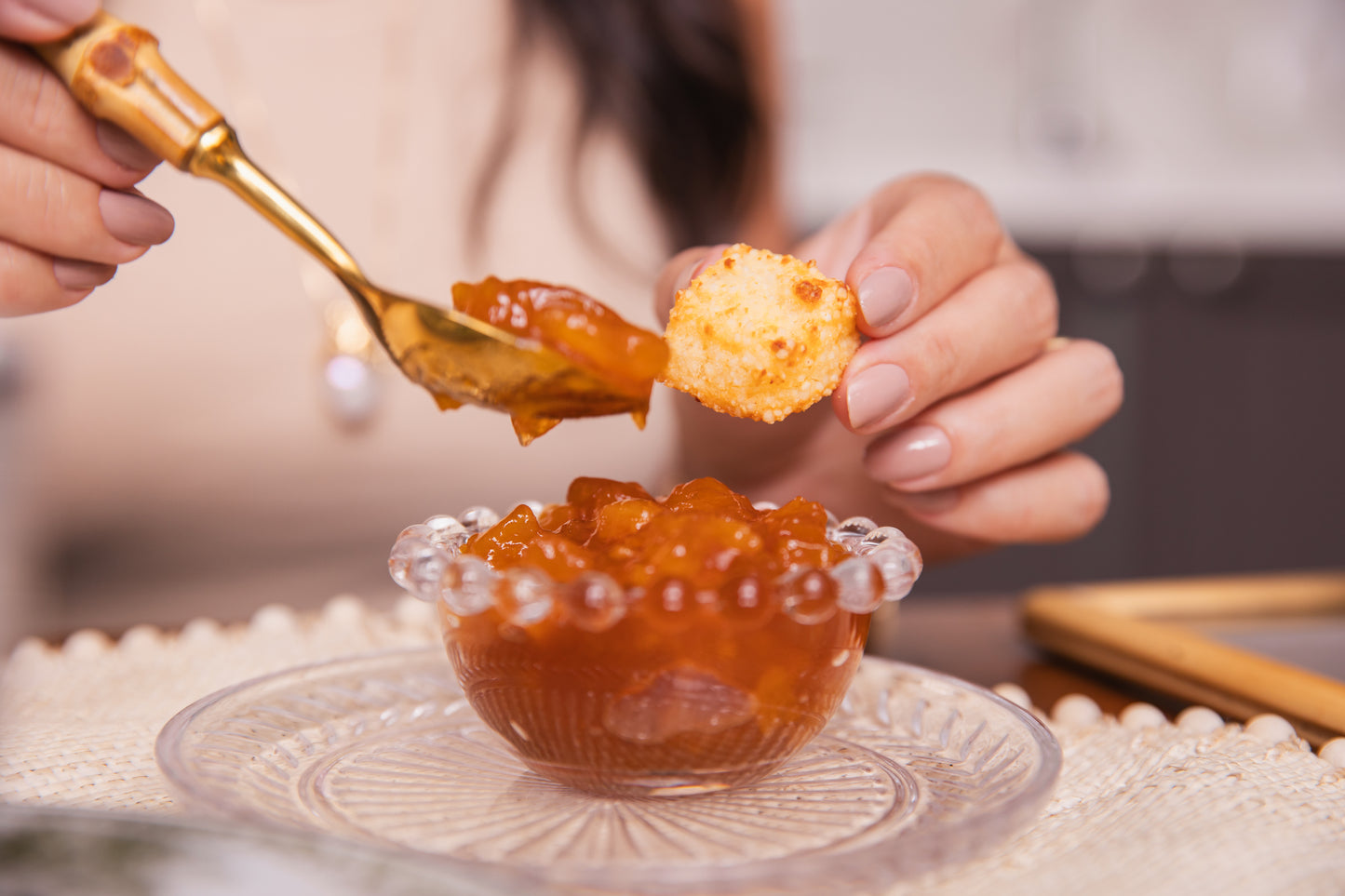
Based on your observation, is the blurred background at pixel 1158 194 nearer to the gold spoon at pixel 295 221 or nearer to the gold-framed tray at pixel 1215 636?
the gold-framed tray at pixel 1215 636

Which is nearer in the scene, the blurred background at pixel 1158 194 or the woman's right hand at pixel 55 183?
the woman's right hand at pixel 55 183


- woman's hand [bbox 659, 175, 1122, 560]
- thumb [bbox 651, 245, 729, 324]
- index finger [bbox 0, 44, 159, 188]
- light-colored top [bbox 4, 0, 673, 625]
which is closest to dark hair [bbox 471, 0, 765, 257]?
light-colored top [bbox 4, 0, 673, 625]

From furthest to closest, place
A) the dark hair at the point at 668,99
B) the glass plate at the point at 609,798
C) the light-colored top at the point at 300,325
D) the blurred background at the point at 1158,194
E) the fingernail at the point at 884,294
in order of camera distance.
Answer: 1. the blurred background at the point at 1158,194
2. the dark hair at the point at 668,99
3. the light-colored top at the point at 300,325
4. the fingernail at the point at 884,294
5. the glass plate at the point at 609,798

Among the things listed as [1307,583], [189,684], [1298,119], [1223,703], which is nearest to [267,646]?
[189,684]

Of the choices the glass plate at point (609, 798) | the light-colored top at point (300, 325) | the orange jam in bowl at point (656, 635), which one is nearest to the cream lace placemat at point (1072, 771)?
the glass plate at point (609, 798)

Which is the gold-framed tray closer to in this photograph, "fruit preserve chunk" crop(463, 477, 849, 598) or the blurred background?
"fruit preserve chunk" crop(463, 477, 849, 598)

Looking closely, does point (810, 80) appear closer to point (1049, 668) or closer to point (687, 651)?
point (1049, 668)
